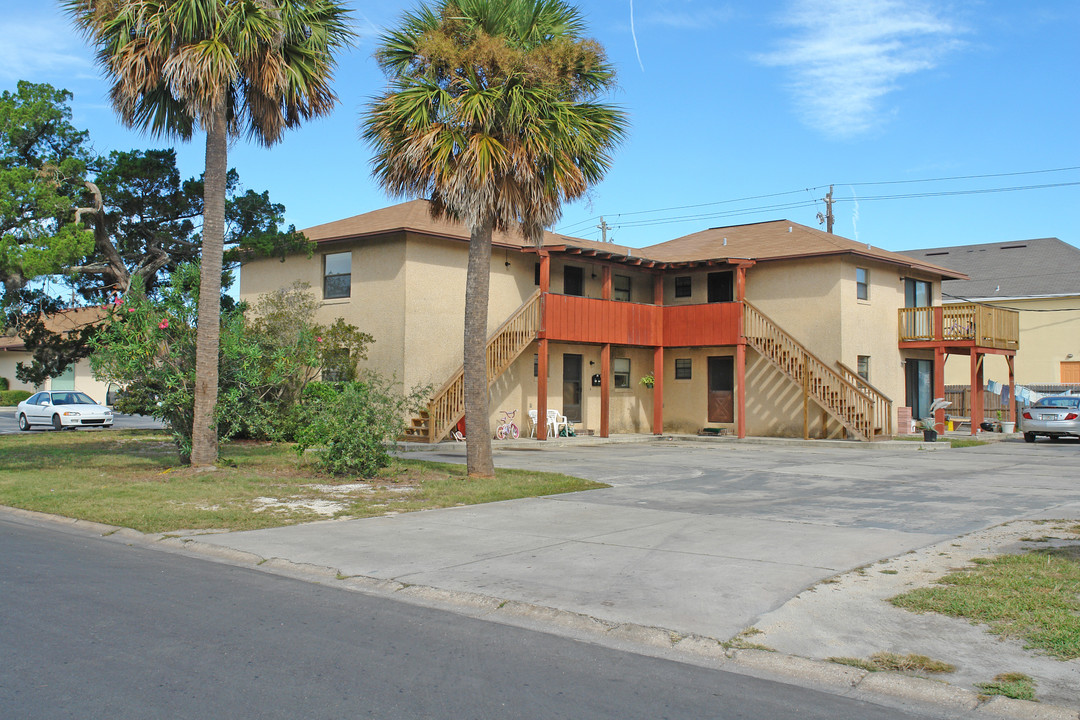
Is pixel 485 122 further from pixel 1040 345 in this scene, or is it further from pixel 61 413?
pixel 1040 345

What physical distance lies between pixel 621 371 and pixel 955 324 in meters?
11.7

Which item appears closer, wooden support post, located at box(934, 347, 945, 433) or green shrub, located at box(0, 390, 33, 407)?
wooden support post, located at box(934, 347, 945, 433)

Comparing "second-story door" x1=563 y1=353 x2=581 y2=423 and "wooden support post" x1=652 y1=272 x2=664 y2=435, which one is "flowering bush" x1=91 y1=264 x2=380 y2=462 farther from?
"wooden support post" x1=652 y1=272 x2=664 y2=435

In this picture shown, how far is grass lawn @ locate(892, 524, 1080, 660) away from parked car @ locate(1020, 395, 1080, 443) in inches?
858

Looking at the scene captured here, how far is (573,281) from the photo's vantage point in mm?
29109

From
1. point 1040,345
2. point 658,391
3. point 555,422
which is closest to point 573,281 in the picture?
point 658,391

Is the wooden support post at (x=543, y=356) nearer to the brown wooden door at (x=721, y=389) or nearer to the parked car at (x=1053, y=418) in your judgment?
the brown wooden door at (x=721, y=389)

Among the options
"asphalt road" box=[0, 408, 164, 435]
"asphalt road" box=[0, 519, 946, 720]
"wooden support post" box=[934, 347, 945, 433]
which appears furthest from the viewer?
"wooden support post" box=[934, 347, 945, 433]

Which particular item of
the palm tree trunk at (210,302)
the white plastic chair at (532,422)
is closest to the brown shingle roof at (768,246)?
the white plastic chair at (532,422)

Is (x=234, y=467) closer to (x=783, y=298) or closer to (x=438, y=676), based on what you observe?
(x=438, y=676)

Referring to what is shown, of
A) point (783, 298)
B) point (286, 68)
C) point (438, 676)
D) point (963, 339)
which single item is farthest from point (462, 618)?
point (963, 339)

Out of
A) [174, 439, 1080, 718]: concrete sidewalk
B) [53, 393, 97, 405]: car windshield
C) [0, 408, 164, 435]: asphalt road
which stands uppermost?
[53, 393, 97, 405]: car windshield

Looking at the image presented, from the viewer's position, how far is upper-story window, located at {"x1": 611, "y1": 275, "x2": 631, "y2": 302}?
30.3 meters

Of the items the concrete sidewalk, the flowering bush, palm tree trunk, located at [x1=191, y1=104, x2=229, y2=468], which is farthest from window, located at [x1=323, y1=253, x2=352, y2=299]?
the concrete sidewalk
